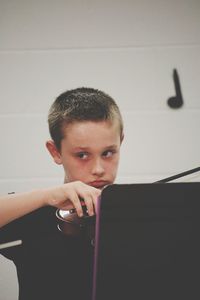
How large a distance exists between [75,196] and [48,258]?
0.25m

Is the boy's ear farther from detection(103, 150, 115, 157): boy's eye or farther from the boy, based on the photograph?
detection(103, 150, 115, 157): boy's eye

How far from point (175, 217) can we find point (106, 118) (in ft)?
1.57

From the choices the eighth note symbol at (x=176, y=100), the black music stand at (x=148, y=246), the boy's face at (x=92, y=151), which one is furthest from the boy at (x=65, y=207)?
the eighth note symbol at (x=176, y=100)

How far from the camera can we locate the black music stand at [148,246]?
0.34 m

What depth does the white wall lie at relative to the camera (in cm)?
106

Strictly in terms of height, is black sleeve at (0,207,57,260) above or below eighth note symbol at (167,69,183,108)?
below

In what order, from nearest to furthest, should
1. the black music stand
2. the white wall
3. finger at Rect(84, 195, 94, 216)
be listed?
the black music stand
finger at Rect(84, 195, 94, 216)
the white wall

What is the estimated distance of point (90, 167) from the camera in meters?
0.72

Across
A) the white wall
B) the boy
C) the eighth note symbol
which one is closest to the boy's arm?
the boy

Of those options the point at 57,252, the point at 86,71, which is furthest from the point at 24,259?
the point at 86,71

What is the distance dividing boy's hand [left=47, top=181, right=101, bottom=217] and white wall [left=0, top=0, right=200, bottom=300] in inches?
19.5

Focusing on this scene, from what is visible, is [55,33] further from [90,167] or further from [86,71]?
[90,167]

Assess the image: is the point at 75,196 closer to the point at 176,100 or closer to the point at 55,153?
the point at 55,153

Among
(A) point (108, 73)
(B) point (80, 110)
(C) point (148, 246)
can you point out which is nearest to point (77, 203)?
(C) point (148, 246)
